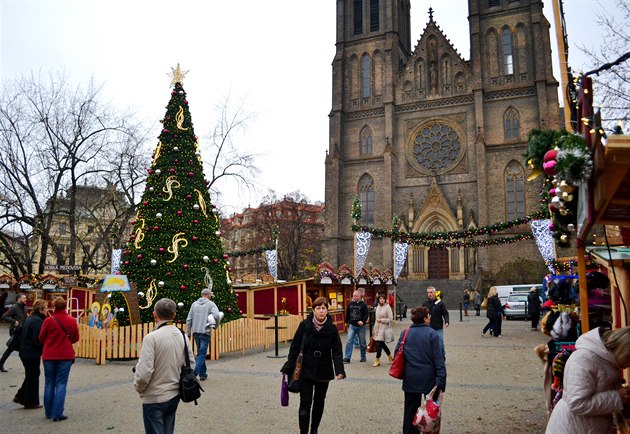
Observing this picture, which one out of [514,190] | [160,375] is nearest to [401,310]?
[514,190]

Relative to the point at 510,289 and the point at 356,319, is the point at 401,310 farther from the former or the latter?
the point at 356,319

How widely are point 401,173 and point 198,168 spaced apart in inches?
1161

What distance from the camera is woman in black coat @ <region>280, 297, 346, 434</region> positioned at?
5781 mm

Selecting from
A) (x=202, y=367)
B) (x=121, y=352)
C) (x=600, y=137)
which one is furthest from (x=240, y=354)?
(x=600, y=137)

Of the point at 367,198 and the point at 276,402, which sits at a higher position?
the point at 367,198

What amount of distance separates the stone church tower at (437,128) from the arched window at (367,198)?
100mm

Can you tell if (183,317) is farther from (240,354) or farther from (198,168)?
(198,168)

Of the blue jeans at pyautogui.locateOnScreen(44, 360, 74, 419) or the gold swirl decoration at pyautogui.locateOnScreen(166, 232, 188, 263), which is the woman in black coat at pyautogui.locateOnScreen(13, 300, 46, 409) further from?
the gold swirl decoration at pyautogui.locateOnScreen(166, 232, 188, 263)

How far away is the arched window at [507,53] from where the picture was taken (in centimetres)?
3978

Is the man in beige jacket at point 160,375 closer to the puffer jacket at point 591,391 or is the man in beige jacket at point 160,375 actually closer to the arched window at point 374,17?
the puffer jacket at point 591,391

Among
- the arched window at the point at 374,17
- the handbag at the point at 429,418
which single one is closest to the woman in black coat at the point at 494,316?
the handbag at the point at 429,418

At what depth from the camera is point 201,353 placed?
31.6ft

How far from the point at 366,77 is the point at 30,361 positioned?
4086 cm

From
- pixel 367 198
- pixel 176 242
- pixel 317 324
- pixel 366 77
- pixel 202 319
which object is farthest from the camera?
pixel 366 77
